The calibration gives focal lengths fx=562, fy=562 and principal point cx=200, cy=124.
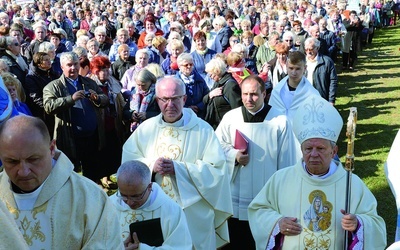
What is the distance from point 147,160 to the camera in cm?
484

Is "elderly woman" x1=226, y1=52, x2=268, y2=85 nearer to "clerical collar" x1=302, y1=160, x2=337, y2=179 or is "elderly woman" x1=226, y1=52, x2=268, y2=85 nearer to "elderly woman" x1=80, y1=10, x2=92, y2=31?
"clerical collar" x1=302, y1=160, x2=337, y2=179

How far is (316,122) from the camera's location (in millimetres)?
3861

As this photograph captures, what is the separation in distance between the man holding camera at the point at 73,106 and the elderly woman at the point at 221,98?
1.25m

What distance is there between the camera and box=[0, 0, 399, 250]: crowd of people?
2643 mm

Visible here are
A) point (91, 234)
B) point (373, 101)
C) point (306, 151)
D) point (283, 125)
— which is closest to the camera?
point (91, 234)

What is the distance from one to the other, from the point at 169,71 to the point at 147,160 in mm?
3638

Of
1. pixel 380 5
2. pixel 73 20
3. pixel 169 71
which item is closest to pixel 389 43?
pixel 380 5

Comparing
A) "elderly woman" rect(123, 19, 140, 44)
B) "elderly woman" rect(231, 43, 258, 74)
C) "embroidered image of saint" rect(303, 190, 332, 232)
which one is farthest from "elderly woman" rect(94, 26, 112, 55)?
"embroidered image of saint" rect(303, 190, 332, 232)

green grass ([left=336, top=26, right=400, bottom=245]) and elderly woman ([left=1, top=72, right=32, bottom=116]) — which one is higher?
elderly woman ([left=1, top=72, right=32, bottom=116])

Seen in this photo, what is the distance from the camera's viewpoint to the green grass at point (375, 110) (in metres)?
7.35

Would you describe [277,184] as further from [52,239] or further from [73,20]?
[73,20]

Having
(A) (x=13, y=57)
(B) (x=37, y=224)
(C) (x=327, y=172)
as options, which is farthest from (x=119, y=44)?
(B) (x=37, y=224)

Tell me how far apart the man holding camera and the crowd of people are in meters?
0.01

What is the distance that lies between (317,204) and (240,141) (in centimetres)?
165
